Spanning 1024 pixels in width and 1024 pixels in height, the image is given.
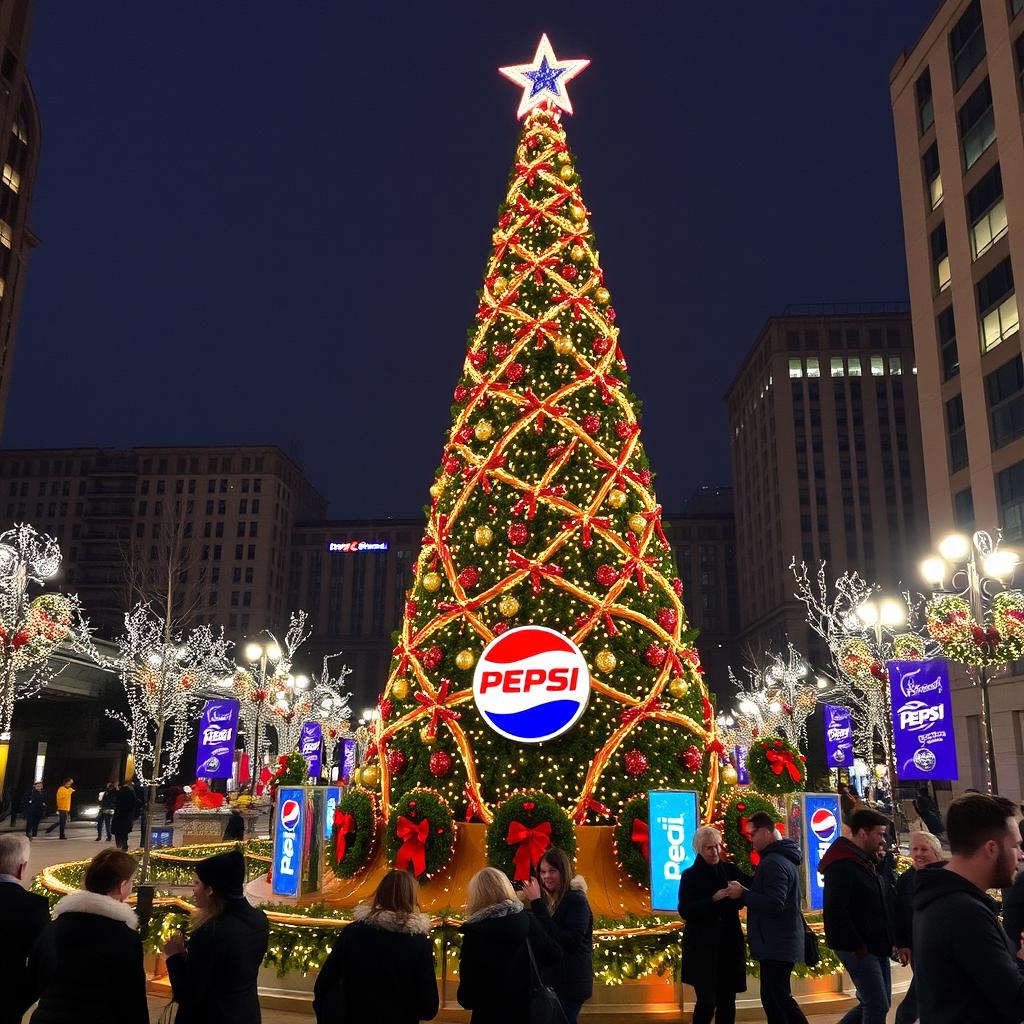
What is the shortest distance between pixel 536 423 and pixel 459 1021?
6.61 metres

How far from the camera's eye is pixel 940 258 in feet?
115

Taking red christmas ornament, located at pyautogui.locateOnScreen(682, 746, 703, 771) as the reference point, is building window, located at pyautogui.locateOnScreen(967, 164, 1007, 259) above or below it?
above

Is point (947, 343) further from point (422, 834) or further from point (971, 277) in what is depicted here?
point (422, 834)

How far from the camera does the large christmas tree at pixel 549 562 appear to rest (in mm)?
9891

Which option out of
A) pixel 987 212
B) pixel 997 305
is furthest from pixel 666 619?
pixel 987 212

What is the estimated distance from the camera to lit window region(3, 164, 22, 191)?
4872 centimetres

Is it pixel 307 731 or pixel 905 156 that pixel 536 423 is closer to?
pixel 307 731

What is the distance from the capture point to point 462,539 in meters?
11.0

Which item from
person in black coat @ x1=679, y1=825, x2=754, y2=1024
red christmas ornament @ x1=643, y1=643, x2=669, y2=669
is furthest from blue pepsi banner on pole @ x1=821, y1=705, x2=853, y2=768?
person in black coat @ x1=679, y1=825, x2=754, y2=1024

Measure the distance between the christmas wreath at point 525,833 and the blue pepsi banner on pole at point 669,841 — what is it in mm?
853

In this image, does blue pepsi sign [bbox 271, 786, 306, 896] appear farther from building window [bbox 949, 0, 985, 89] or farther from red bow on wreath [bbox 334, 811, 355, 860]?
building window [bbox 949, 0, 985, 89]

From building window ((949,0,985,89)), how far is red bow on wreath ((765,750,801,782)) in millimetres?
33040

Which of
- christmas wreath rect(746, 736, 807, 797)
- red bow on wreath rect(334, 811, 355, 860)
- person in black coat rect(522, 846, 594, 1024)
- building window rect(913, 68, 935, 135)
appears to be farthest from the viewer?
building window rect(913, 68, 935, 135)

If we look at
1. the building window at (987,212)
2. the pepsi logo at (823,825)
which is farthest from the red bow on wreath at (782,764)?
the building window at (987,212)
